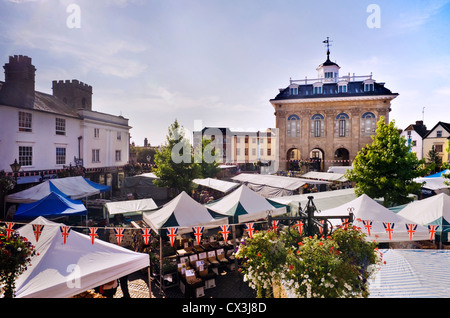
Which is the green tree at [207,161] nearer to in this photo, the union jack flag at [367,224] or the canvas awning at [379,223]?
the canvas awning at [379,223]

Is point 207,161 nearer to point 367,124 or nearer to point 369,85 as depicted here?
point 367,124

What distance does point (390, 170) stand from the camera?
13062mm

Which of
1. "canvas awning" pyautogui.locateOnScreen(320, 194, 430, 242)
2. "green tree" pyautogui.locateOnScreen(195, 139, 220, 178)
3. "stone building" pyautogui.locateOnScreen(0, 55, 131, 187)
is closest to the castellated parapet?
"stone building" pyautogui.locateOnScreen(0, 55, 131, 187)

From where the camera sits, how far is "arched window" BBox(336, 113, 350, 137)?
3856 centimetres

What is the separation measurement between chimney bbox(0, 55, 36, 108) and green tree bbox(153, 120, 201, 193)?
13.8m

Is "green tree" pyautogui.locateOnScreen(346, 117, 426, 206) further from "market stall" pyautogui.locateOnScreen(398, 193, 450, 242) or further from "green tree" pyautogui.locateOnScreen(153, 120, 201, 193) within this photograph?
"green tree" pyautogui.locateOnScreen(153, 120, 201, 193)

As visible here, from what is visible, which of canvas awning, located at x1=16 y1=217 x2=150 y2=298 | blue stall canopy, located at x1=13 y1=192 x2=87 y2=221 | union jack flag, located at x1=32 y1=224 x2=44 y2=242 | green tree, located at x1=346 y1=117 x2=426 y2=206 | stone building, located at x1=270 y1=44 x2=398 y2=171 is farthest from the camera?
stone building, located at x1=270 y1=44 x2=398 y2=171

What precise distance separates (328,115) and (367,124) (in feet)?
19.9

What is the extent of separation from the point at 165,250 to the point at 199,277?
2.24 m

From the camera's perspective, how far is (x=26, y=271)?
17.7 feet

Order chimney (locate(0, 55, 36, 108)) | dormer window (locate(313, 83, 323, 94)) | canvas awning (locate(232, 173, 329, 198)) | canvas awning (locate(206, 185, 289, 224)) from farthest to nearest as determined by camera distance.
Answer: dormer window (locate(313, 83, 323, 94)), chimney (locate(0, 55, 36, 108)), canvas awning (locate(232, 173, 329, 198)), canvas awning (locate(206, 185, 289, 224))

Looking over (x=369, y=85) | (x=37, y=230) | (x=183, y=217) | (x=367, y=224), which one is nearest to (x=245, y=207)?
(x=183, y=217)

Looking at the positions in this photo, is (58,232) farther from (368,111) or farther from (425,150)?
(425,150)

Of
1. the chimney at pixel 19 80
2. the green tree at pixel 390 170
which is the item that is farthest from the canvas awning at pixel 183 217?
the chimney at pixel 19 80
